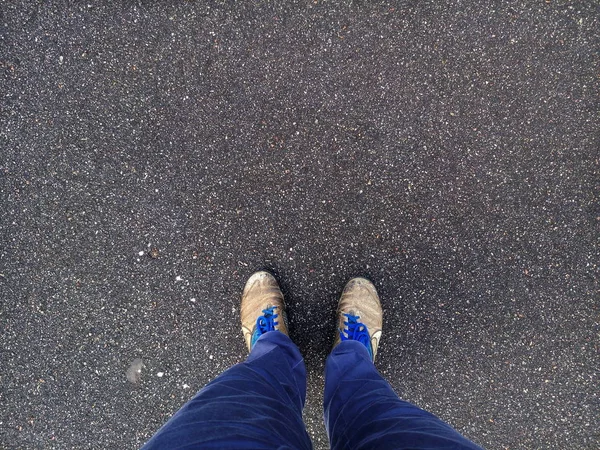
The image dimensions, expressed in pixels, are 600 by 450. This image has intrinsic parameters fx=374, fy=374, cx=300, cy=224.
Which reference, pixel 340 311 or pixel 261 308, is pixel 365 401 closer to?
pixel 340 311

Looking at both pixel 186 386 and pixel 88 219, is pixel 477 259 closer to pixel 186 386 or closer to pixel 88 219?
pixel 186 386

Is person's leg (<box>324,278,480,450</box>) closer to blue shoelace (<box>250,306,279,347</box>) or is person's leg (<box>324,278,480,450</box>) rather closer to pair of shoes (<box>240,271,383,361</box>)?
pair of shoes (<box>240,271,383,361</box>)

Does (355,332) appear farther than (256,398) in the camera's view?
Yes

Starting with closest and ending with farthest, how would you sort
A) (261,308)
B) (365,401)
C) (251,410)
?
(251,410)
(365,401)
(261,308)

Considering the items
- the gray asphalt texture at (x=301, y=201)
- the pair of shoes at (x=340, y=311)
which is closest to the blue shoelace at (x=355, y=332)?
the pair of shoes at (x=340, y=311)

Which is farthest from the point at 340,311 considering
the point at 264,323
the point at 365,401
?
the point at 365,401

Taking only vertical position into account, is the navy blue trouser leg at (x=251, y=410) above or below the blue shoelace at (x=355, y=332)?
above

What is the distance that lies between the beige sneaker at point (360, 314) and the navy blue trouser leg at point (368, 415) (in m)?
0.11

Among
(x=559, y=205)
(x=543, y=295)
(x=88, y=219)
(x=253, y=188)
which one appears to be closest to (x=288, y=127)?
(x=253, y=188)

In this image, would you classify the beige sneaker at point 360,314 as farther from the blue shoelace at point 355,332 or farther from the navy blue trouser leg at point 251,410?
the navy blue trouser leg at point 251,410

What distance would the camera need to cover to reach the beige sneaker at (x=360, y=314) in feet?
6.15

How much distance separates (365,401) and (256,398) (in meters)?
0.43

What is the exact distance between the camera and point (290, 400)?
61.5 inches

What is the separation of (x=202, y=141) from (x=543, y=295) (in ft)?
6.35
